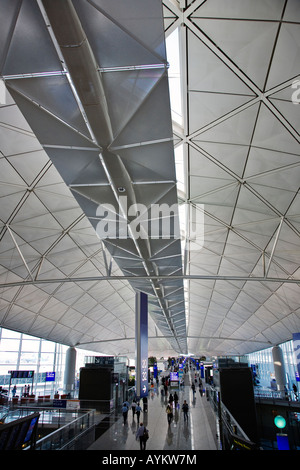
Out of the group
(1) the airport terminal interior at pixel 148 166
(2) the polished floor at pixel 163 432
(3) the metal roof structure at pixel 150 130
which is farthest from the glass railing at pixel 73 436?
(3) the metal roof structure at pixel 150 130

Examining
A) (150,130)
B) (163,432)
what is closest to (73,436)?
(163,432)

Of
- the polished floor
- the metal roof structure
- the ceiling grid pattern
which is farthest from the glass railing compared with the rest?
the ceiling grid pattern

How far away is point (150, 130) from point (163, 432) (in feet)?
58.6

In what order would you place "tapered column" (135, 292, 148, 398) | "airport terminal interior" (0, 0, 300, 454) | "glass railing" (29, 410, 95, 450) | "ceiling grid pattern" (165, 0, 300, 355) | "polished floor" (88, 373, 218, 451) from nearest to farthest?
"airport terminal interior" (0, 0, 300, 454)
"ceiling grid pattern" (165, 0, 300, 355)
"glass railing" (29, 410, 95, 450)
"polished floor" (88, 373, 218, 451)
"tapered column" (135, 292, 148, 398)

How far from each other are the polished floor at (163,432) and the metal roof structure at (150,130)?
11.4 m

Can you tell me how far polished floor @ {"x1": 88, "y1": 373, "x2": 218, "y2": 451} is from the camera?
1576 cm

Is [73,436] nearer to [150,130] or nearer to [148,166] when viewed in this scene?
[148,166]

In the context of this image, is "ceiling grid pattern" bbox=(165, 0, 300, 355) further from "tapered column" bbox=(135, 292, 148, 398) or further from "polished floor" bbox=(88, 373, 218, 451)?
"polished floor" bbox=(88, 373, 218, 451)

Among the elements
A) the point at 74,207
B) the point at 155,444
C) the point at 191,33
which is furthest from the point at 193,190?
the point at 155,444

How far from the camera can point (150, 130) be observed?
34.6ft

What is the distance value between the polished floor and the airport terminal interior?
0.58 feet

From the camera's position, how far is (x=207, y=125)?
13.2 metres
